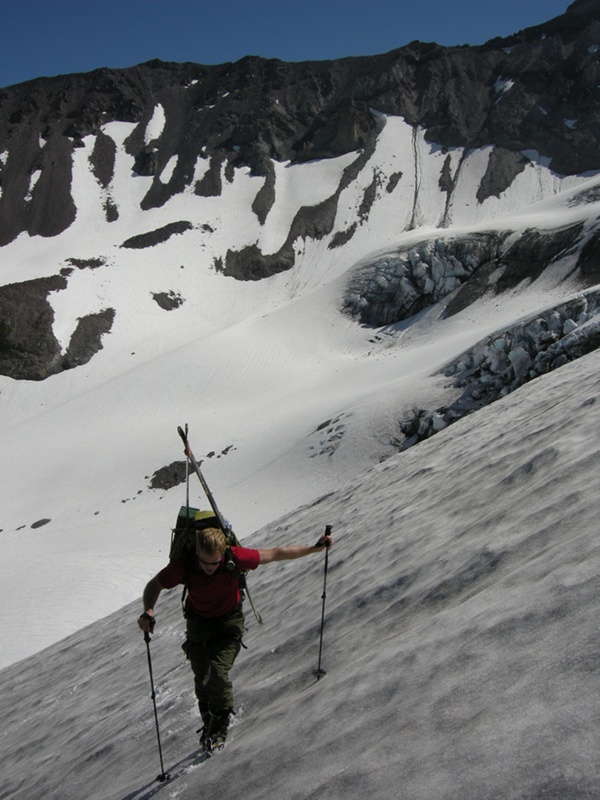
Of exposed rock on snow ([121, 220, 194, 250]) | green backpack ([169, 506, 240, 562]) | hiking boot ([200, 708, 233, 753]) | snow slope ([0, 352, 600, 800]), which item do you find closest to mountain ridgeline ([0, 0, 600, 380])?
exposed rock on snow ([121, 220, 194, 250])

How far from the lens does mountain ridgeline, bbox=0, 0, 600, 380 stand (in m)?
64.7

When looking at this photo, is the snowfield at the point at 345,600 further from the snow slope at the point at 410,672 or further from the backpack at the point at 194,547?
the backpack at the point at 194,547

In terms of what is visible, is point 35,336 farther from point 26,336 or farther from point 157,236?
point 157,236

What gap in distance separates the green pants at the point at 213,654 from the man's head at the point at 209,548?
50 cm

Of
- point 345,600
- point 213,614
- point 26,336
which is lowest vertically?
point 345,600

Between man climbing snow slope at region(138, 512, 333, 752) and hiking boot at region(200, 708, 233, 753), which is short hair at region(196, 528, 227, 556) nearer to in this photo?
man climbing snow slope at region(138, 512, 333, 752)

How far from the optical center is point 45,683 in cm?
893

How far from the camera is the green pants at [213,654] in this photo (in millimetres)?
4172

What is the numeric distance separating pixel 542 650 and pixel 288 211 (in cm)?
7513

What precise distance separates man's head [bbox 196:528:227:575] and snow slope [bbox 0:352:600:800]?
1.13 metres

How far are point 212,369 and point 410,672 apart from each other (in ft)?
129

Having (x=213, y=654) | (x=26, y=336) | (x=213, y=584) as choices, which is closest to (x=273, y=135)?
(x=26, y=336)

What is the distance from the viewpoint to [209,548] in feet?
13.2

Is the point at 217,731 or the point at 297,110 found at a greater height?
the point at 297,110
